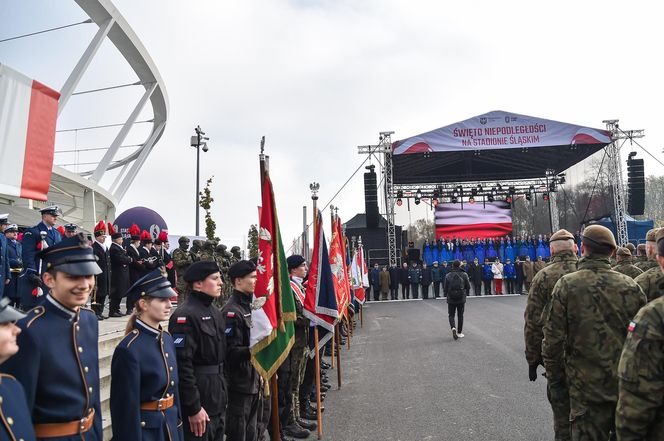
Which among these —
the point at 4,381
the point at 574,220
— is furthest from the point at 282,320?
the point at 574,220

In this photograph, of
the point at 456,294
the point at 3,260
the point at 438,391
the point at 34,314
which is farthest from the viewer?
the point at 456,294

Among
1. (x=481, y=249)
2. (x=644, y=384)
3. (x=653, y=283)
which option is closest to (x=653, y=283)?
(x=653, y=283)

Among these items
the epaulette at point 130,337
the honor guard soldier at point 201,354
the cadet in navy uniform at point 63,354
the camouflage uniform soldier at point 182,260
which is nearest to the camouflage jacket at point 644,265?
the honor guard soldier at point 201,354

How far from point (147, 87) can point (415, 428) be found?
23436mm

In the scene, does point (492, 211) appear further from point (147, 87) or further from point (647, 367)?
point (647, 367)

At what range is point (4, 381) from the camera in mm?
1870

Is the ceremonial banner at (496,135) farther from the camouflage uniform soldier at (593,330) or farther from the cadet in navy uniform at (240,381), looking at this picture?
the camouflage uniform soldier at (593,330)

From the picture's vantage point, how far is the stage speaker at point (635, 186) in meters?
21.6

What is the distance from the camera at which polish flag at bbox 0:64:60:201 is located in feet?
6.63

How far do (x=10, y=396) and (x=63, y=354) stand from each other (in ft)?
1.59

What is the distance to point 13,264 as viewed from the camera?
294 inches

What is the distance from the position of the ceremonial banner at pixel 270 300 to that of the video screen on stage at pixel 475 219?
25.7m

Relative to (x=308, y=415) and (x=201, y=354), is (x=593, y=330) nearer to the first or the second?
(x=201, y=354)

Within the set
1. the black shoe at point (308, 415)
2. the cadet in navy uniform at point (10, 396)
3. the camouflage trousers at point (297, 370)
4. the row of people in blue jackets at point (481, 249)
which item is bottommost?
the black shoe at point (308, 415)
